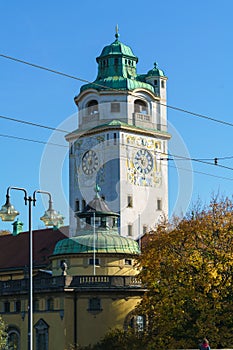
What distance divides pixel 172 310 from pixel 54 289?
15.6m

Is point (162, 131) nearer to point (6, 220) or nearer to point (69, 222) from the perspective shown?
point (69, 222)

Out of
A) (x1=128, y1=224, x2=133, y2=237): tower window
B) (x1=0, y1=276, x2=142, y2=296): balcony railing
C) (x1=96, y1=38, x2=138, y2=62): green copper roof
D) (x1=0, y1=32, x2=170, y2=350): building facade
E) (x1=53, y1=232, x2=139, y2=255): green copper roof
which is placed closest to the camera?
(x1=0, y1=276, x2=142, y2=296): balcony railing

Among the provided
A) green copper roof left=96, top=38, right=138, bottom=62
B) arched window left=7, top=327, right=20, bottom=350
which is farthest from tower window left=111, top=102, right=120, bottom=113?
arched window left=7, top=327, right=20, bottom=350

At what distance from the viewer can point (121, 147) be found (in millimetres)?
97875

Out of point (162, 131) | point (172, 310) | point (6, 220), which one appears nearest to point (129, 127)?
point (162, 131)

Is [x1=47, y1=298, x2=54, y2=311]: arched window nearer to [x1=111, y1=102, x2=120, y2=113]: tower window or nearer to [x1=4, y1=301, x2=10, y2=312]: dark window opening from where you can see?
[x1=4, y1=301, x2=10, y2=312]: dark window opening

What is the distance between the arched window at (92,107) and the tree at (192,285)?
4548cm

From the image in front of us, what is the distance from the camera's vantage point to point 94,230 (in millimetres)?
72812

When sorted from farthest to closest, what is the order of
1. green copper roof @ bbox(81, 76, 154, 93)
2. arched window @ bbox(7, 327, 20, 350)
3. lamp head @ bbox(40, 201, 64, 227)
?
green copper roof @ bbox(81, 76, 154, 93), arched window @ bbox(7, 327, 20, 350), lamp head @ bbox(40, 201, 64, 227)

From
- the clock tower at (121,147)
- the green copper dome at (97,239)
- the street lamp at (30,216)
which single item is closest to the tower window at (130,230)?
the clock tower at (121,147)

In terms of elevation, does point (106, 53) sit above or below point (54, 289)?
above

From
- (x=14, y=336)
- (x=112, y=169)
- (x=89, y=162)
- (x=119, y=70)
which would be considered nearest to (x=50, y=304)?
(x=14, y=336)

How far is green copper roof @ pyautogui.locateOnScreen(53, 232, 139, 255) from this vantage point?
236 ft

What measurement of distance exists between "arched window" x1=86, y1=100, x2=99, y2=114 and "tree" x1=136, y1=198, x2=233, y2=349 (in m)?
45.5
